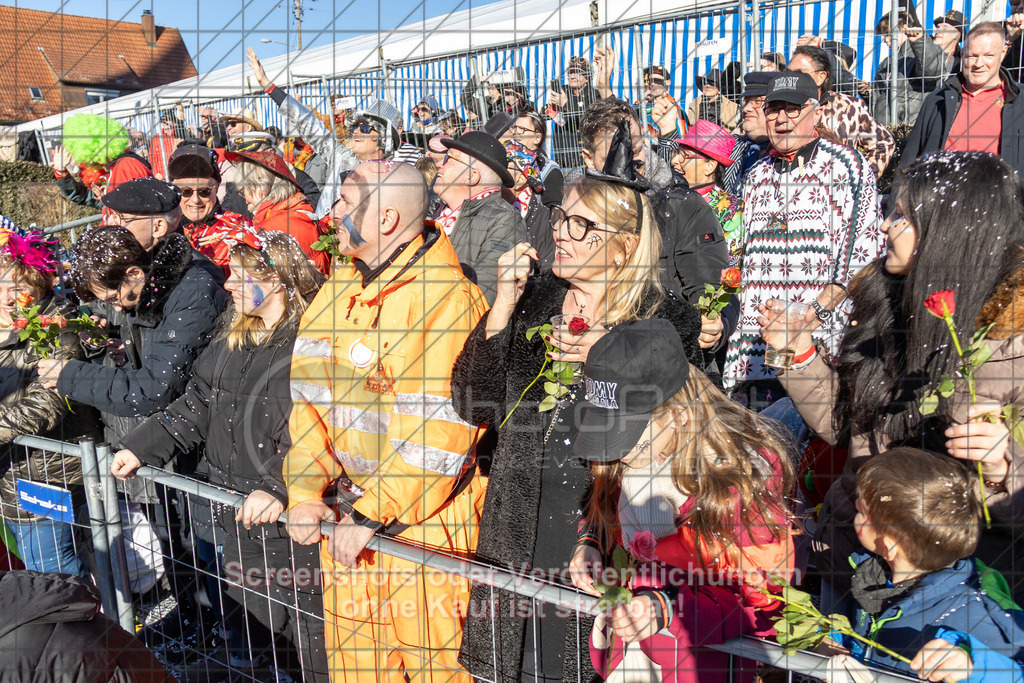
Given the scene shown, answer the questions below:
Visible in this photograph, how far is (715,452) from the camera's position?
1.67 metres

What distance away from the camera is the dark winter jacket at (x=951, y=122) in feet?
9.26

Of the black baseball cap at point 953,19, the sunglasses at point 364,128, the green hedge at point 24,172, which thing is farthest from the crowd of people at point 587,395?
the green hedge at point 24,172

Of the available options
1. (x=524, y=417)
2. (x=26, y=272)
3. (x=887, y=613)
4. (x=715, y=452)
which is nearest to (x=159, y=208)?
(x=26, y=272)

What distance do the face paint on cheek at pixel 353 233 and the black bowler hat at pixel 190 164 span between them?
190 cm

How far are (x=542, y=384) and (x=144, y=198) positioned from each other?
193 cm

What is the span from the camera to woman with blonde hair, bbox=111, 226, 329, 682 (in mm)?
2326

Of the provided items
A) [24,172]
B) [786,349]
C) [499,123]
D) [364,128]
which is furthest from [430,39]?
[24,172]

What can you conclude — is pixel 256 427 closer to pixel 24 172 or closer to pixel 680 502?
pixel 680 502

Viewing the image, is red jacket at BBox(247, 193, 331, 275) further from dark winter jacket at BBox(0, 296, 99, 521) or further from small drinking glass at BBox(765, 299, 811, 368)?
small drinking glass at BBox(765, 299, 811, 368)

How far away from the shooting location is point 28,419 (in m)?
2.77

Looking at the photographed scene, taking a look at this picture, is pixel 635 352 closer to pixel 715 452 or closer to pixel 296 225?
pixel 715 452

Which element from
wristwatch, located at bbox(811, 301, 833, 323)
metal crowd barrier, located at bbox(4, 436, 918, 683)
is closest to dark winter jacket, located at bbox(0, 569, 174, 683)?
metal crowd barrier, located at bbox(4, 436, 918, 683)

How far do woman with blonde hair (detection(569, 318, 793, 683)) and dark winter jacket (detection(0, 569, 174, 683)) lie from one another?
1.14 metres

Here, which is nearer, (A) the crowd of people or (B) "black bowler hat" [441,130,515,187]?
(A) the crowd of people
